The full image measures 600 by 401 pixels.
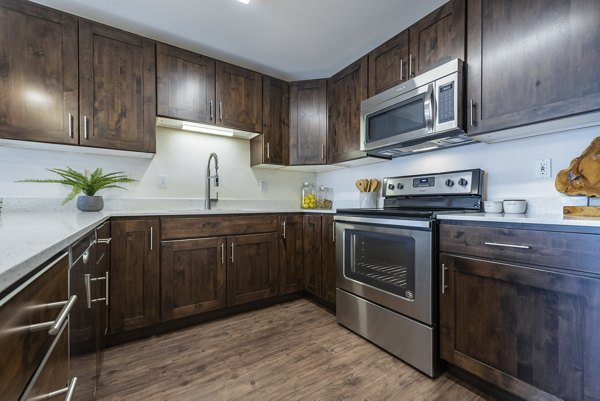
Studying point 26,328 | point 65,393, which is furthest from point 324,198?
point 26,328

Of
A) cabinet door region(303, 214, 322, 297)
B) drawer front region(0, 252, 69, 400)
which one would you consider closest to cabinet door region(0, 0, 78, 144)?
drawer front region(0, 252, 69, 400)

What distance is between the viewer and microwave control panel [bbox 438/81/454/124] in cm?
166

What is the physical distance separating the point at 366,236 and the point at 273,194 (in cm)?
147

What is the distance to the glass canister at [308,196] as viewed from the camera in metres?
3.11

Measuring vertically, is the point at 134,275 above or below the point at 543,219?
below

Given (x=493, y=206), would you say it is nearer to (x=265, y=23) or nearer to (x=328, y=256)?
(x=328, y=256)

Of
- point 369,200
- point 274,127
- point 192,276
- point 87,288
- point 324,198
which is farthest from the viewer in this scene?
point 324,198

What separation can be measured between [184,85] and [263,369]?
2.21 m

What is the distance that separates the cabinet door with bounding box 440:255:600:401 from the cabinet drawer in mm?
46

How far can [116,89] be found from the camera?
2.01m

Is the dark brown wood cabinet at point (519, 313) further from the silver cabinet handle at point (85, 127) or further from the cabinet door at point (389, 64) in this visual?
the silver cabinet handle at point (85, 127)

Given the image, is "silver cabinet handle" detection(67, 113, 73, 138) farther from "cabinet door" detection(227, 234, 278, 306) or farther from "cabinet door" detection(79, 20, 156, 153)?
"cabinet door" detection(227, 234, 278, 306)

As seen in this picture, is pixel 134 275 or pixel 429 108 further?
pixel 134 275

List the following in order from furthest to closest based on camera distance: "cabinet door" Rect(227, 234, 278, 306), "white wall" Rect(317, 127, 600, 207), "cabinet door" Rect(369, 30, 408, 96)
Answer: "cabinet door" Rect(227, 234, 278, 306) < "cabinet door" Rect(369, 30, 408, 96) < "white wall" Rect(317, 127, 600, 207)
